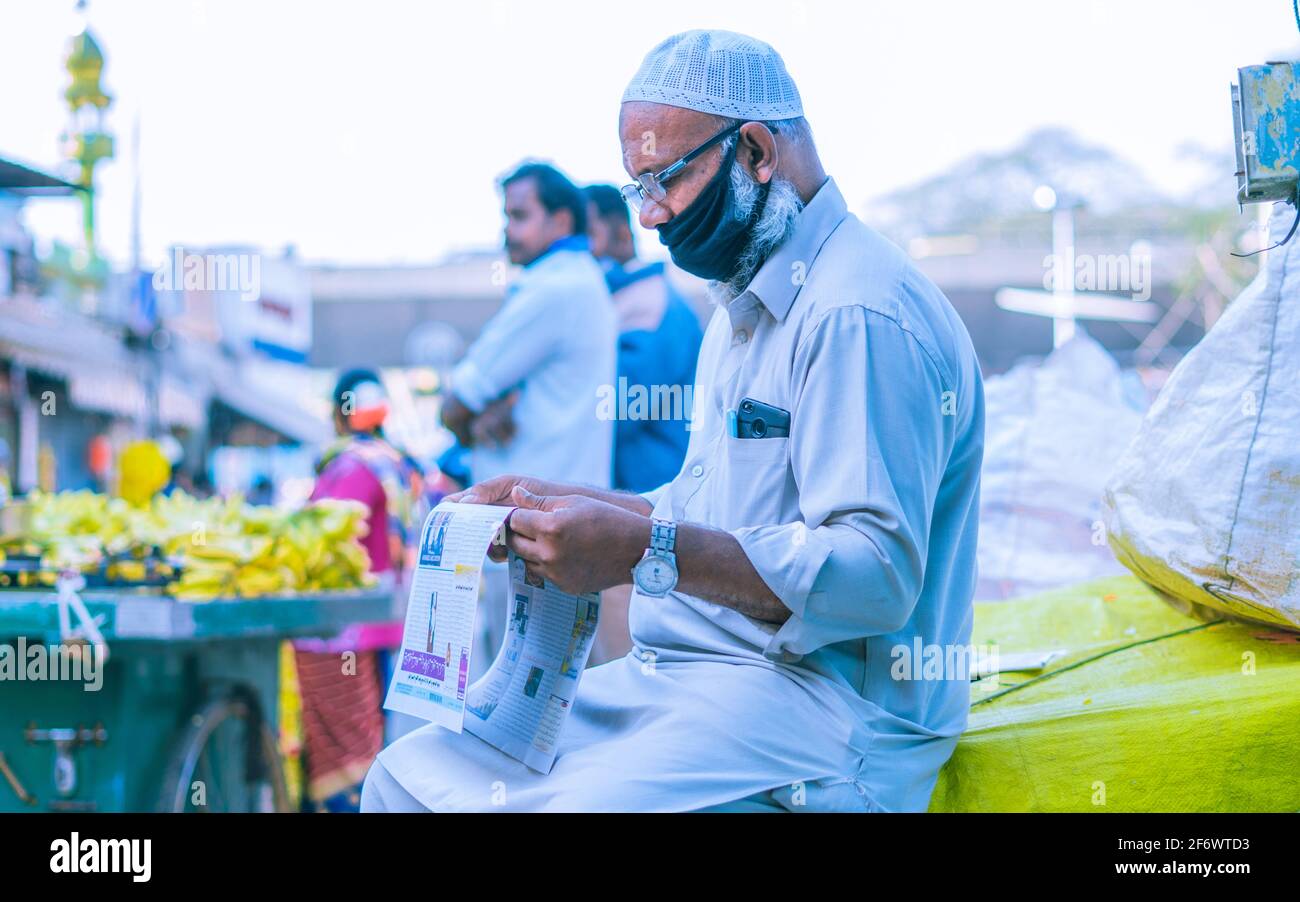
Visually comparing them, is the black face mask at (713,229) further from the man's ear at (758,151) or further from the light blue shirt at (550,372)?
the light blue shirt at (550,372)

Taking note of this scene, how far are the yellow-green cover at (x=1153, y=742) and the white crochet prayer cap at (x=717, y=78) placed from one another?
1062 millimetres

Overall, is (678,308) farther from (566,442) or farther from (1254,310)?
(1254,310)

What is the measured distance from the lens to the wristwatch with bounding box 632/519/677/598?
64.7 inches

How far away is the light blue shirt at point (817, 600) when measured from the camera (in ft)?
5.38

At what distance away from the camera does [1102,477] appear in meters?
3.41

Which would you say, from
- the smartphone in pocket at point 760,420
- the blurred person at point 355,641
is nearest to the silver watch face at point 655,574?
the smartphone in pocket at point 760,420

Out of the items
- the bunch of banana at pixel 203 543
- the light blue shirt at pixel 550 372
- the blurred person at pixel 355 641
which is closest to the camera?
the bunch of banana at pixel 203 543

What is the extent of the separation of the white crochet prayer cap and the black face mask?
0.07m

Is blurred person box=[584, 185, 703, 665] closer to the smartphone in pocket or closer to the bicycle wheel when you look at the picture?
the bicycle wheel

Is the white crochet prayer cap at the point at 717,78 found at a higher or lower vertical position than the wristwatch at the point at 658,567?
higher

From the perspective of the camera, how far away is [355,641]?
488cm

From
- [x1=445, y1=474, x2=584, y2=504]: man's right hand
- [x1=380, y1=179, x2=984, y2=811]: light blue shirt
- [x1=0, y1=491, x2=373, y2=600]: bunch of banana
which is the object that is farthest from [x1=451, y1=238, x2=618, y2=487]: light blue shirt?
[x1=380, y1=179, x2=984, y2=811]: light blue shirt
